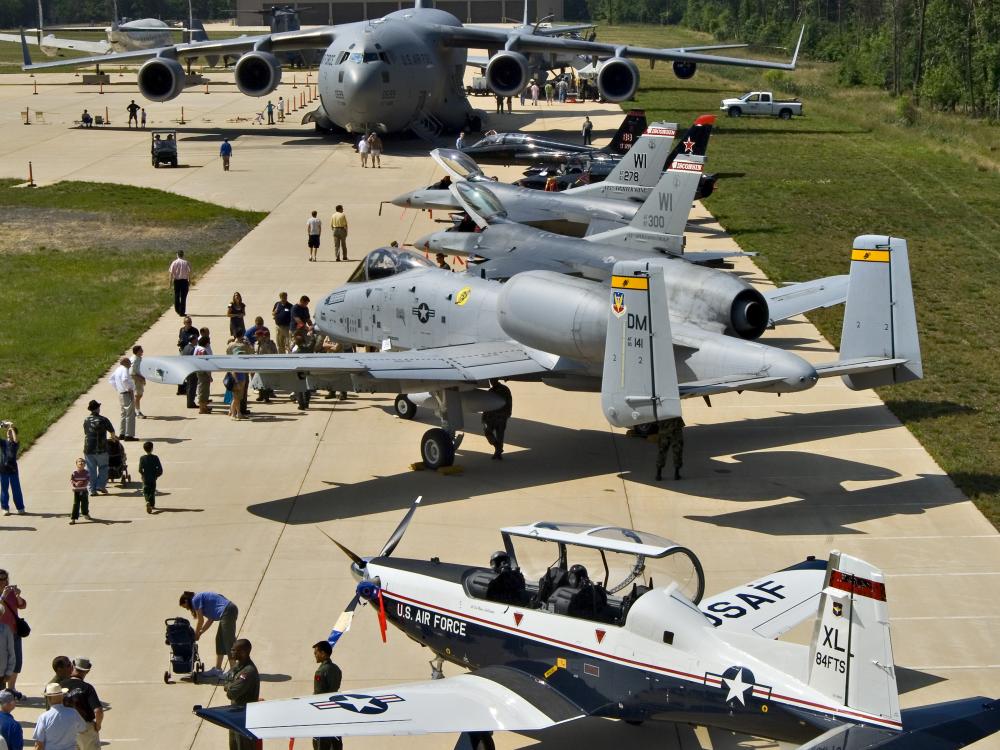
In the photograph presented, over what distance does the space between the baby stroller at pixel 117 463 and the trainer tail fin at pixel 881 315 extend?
9.82 m

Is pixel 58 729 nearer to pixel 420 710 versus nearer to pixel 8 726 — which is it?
pixel 8 726

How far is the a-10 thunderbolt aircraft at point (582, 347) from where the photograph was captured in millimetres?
16906

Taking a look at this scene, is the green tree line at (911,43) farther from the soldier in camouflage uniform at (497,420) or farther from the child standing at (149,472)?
the child standing at (149,472)

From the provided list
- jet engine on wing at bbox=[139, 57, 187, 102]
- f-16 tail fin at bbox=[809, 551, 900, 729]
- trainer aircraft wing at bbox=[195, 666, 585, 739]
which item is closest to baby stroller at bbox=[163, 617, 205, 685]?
trainer aircraft wing at bbox=[195, 666, 585, 739]

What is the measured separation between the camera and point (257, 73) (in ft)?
174

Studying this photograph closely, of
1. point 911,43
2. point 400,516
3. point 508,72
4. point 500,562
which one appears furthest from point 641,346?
point 911,43

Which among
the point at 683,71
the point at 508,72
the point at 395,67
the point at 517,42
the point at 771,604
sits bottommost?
the point at 771,604

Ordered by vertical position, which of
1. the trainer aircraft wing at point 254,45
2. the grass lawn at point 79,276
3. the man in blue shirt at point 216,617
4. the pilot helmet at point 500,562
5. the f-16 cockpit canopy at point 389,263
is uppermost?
the trainer aircraft wing at point 254,45

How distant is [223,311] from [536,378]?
11.3 metres

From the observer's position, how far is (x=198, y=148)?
181 feet

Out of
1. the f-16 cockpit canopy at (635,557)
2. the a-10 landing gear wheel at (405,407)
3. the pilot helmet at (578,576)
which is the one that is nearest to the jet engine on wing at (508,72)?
the a-10 landing gear wheel at (405,407)

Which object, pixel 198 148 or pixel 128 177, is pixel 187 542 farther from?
pixel 198 148

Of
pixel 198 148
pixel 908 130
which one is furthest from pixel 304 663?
pixel 908 130

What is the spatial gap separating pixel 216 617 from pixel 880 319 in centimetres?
956
